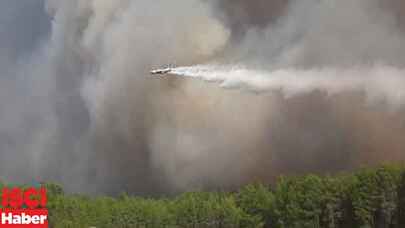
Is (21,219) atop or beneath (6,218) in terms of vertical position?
beneath

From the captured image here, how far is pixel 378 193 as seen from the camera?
59.8m

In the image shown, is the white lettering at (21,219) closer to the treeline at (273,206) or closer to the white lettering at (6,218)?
the white lettering at (6,218)

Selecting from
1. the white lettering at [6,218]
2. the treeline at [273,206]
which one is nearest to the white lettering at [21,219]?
the white lettering at [6,218]

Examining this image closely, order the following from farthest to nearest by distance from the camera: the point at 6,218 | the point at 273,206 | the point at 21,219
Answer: the point at 273,206, the point at 6,218, the point at 21,219

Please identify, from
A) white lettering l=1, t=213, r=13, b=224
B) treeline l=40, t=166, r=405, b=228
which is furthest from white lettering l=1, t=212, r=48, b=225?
treeline l=40, t=166, r=405, b=228

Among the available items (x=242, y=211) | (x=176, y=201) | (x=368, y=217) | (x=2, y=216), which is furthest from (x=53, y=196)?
(x=368, y=217)

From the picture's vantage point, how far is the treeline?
196 feet

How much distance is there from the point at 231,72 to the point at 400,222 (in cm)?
1602

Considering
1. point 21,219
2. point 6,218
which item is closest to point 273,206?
point 21,219

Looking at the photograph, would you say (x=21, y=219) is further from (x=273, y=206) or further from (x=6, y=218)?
(x=273, y=206)

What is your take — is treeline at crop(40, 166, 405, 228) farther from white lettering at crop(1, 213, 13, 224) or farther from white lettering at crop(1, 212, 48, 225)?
white lettering at crop(1, 213, 13, 224)

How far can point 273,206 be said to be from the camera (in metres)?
65.7

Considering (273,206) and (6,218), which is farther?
(273,206)

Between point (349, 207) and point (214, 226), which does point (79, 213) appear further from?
point (349, 207)
